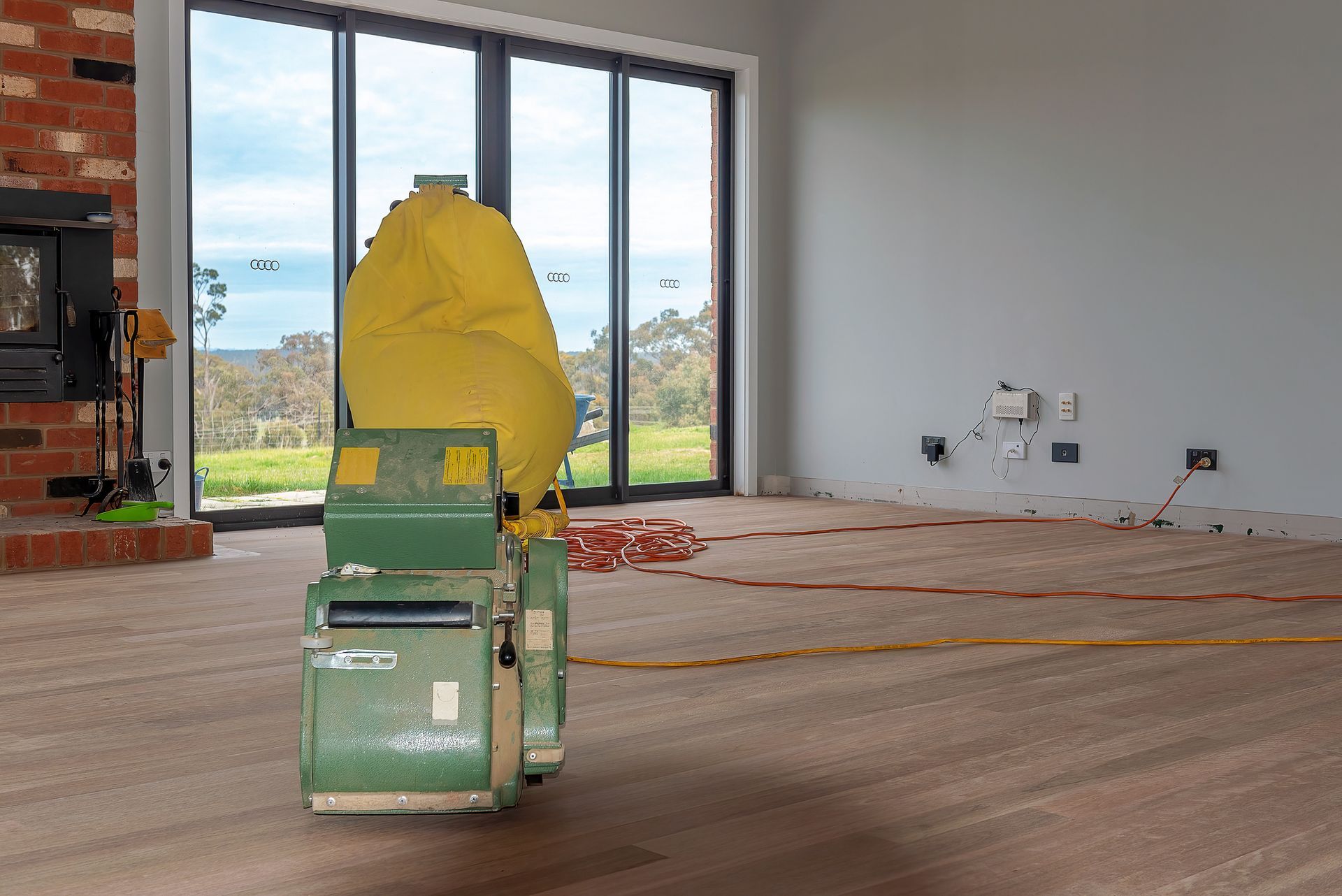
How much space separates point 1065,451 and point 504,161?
10.2 feet

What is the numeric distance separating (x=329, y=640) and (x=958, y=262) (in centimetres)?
514

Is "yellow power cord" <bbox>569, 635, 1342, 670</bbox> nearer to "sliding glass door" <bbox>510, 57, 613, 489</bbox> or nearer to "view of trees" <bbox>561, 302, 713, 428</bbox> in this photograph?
"sliding glass door" <bbox>510, 57, 613, 489</bbox>

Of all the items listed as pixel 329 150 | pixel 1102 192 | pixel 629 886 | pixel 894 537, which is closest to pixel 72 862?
pixel 629 886

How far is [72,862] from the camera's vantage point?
157 cm

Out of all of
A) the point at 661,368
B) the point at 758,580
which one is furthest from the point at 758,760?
the point at 661,368

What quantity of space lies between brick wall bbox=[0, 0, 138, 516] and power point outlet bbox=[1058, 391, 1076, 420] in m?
4.07

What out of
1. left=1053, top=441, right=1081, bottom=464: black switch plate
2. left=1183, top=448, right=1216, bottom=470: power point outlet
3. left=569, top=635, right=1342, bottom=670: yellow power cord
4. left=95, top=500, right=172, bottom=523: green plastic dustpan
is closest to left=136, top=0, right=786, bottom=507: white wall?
left=95, top=500, right=172, bottom=523: green plastic dustpan

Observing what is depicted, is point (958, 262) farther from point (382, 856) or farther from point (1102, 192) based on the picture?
point (382, 856)

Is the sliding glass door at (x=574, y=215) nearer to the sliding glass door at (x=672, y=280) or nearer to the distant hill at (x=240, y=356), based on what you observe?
the sliding glass door at (x=672, y=280)

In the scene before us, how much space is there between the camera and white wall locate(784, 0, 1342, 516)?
497cm

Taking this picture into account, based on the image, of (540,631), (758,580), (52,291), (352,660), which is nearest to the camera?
(352,660)

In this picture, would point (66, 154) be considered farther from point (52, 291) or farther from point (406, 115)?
point (406, 115)

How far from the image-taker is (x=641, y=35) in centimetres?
659

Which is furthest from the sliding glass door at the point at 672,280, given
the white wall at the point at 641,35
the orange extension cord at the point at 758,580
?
the orange extension cord at the point at 758,580
